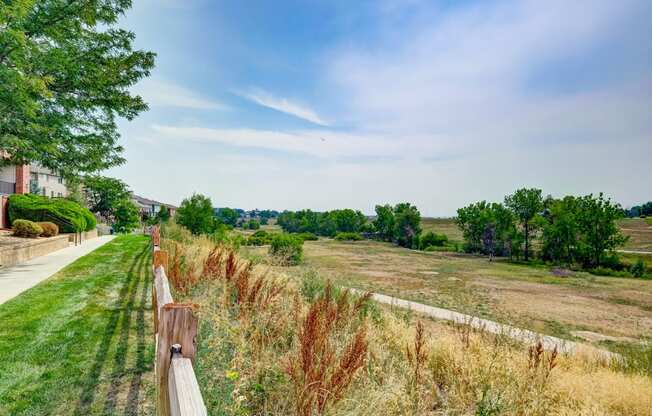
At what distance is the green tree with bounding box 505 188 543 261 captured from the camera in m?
40.7

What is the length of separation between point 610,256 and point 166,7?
1548 inches

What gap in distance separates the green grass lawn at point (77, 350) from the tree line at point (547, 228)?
3803 cm

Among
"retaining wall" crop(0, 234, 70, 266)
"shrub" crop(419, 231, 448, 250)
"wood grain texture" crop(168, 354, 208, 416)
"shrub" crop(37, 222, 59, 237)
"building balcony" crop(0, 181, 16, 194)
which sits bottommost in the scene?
"shrub" crop(419, 231, 448, 250)

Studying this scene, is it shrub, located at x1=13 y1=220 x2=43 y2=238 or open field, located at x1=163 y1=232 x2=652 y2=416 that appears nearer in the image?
open field, located at x1=163 y1=232 x2=652 y2=416

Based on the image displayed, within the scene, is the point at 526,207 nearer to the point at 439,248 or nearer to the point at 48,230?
the point at 439,248

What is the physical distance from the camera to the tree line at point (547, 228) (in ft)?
109

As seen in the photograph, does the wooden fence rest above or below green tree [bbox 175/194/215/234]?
below

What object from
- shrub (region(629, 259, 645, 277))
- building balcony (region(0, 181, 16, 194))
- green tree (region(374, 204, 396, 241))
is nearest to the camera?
building balcony (region(0, 181, 16, 194))

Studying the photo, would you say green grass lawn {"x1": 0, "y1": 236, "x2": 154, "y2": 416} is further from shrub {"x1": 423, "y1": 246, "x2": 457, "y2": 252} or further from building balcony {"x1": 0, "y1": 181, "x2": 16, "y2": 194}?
shrub {"x1": 423, "y1": 246, "x2": 457, "y2": 252}

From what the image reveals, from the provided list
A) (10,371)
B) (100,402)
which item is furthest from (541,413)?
(10,371)

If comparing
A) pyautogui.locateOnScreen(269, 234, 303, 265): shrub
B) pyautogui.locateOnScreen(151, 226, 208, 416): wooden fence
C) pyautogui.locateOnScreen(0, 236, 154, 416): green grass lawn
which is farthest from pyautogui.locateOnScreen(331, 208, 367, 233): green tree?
pyautogui.locateOnScreen(151, 226, 208, 416): wooden fence

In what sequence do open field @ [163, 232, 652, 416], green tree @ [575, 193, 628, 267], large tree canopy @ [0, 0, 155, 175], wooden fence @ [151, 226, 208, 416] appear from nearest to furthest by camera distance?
wooden fence @ [151, 226, 208, 416] → open field @ [163, 232, 652, 416] → large tree canopy @ [0, 0, 155, 175] → green tree @ [575, 193, 628, 267]

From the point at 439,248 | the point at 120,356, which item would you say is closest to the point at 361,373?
the point at 120,356

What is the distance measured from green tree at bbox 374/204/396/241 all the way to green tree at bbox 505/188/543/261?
22818 millimetres
